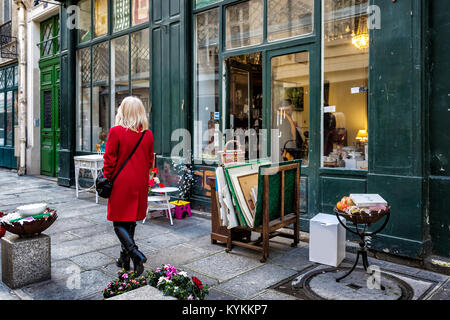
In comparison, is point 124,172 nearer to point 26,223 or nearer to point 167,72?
point 26,223

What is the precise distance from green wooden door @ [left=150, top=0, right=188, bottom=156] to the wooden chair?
119 inches

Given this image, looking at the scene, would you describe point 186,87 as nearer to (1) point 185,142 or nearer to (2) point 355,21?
(1) point 185,142

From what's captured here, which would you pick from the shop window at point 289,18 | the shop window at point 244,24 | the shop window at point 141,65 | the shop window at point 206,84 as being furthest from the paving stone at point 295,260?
the shop window at point 141,65

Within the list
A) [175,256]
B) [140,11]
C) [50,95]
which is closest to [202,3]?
[140,11]

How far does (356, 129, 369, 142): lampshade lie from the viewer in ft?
17.5

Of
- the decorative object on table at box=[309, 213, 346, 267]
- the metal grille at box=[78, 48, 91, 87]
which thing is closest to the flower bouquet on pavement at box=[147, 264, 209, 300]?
the decorative object on table at box=[309, 213, 346, 267]

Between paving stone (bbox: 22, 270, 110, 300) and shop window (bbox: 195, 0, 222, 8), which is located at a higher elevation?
shop window (bbox: 195, 0, 222, 8)

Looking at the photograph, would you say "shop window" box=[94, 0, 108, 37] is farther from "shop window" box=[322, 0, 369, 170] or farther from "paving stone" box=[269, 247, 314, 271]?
"paving stone" box=[269, 247, 314, 271]

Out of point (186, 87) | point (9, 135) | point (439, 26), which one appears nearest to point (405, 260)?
point (439, 26)

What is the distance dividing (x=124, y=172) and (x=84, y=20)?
8.26m

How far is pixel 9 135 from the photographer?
50.0ft

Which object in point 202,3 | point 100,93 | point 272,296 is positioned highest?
point 202,3

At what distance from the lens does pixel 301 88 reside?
6195 mm
